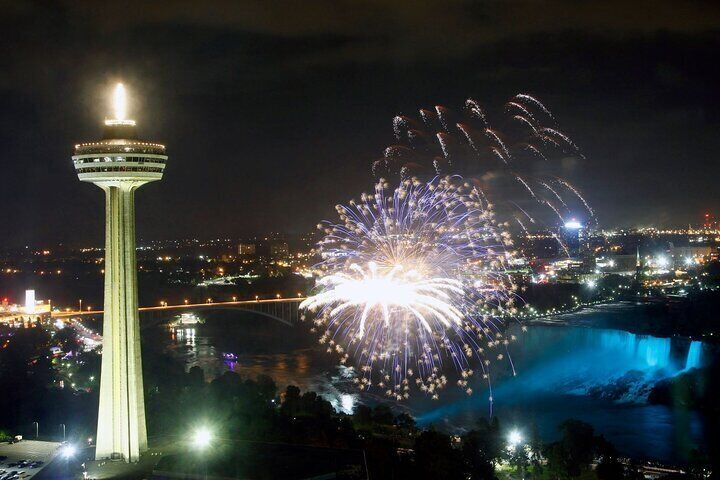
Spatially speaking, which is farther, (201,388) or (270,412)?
(201,388)

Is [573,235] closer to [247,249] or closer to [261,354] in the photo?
[247,249]

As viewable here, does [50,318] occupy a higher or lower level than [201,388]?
higher

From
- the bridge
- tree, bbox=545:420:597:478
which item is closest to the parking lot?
tree, bbox=545:420:597:478

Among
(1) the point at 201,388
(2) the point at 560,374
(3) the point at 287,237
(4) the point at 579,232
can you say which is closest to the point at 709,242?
(4) the point at 579,232

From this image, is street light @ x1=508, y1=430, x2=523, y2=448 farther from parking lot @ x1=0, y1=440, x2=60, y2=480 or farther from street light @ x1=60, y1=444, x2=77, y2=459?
parking lot @ x1=0, y1=440, x2=60, y2=480

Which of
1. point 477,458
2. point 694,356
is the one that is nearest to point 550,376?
point 694,356

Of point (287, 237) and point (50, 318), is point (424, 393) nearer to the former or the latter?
point (50, 318)

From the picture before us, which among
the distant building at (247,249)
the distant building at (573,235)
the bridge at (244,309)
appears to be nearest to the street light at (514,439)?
the bridge at (244,309)
